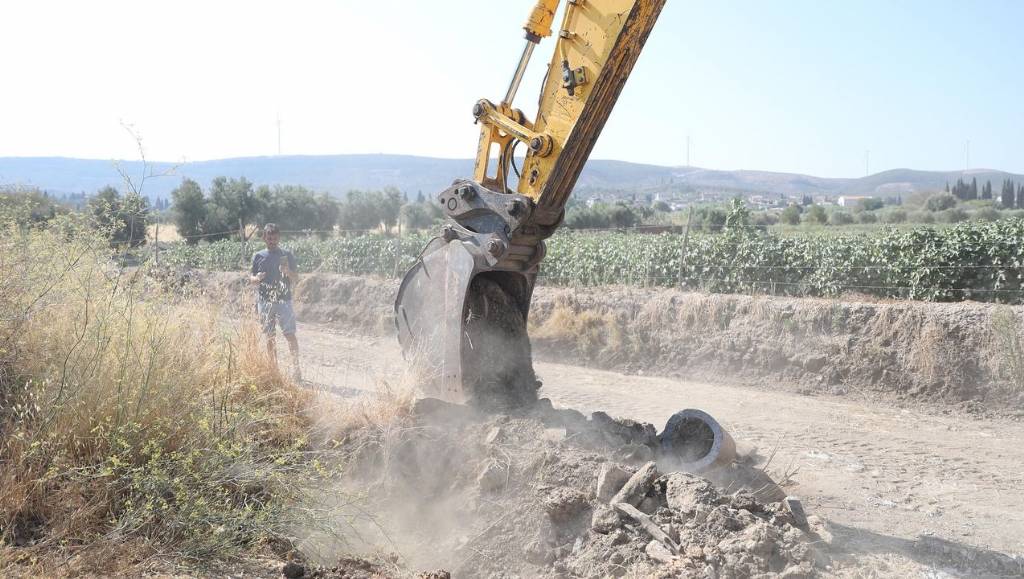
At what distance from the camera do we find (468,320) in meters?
6.40

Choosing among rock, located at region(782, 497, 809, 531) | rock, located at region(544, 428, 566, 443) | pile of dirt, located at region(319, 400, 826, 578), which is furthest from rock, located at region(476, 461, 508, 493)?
rock, located at region(782, 497, 809, 531)

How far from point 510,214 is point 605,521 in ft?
7.77

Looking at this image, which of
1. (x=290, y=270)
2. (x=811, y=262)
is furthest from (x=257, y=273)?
(x=811, y=262)

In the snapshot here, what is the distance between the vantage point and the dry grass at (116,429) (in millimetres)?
3756

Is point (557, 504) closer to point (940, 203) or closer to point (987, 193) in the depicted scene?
point (940, 203)

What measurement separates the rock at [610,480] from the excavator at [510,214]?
1.29 m

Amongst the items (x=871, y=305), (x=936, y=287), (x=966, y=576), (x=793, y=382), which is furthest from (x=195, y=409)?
(x=936, y=287)

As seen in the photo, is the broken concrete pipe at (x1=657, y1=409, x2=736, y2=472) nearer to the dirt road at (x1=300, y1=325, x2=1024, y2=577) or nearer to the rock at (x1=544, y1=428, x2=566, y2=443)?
the dirt road at (x1=300, y1=325, x2=1024, y2=577)

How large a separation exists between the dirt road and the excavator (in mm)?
662

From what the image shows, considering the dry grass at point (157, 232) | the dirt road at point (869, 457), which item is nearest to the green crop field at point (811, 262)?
the dry grass at point (157, 232)

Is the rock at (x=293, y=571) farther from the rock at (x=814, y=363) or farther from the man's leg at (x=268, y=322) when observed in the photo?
the rock at (x=814, y=363)

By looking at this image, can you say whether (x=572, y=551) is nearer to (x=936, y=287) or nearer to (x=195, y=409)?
(x=195, y=409)

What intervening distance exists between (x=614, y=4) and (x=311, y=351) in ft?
26.3

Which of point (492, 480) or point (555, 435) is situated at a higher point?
point (555, 435)
